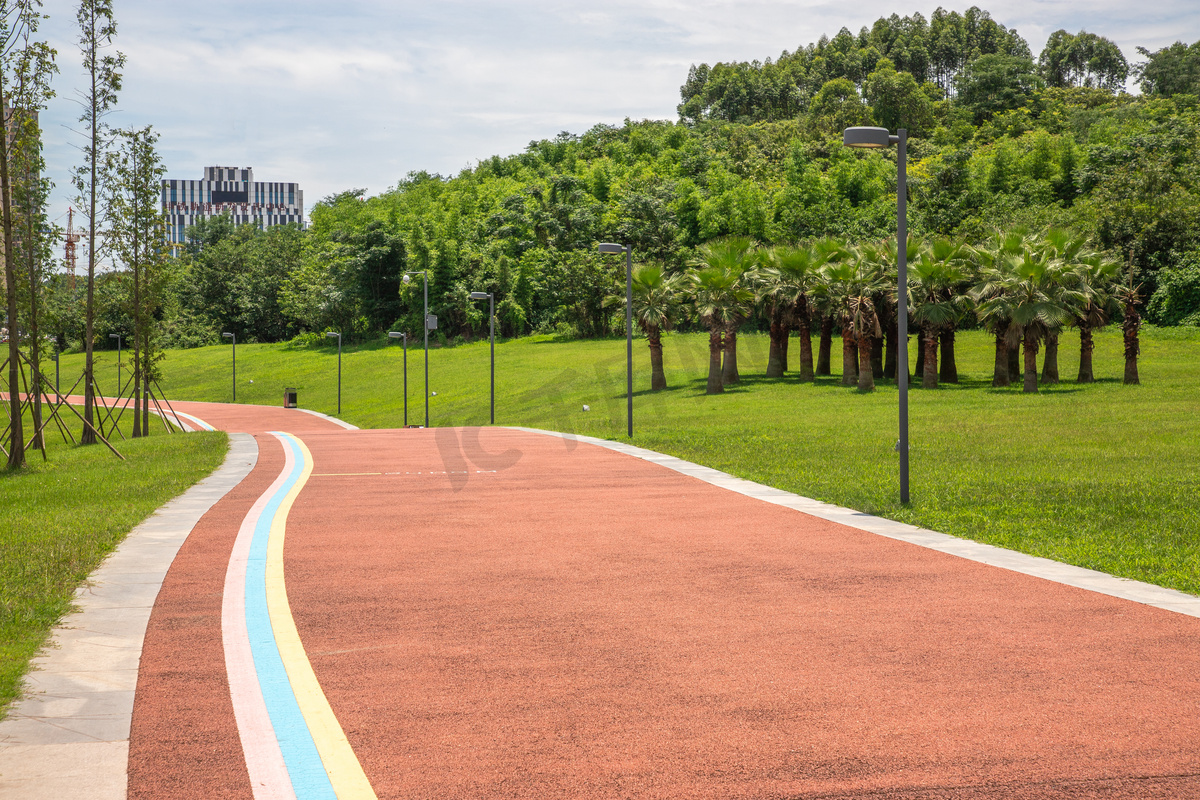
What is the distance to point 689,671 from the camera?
5949 mm

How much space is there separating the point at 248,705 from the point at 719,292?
4574cm

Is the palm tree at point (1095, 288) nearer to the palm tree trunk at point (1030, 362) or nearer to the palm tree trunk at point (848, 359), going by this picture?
the palm tree trunk at point (1030, 362)

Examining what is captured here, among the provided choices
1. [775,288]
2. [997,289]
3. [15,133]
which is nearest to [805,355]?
[775,288]

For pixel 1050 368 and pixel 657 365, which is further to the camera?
pixel 657 365

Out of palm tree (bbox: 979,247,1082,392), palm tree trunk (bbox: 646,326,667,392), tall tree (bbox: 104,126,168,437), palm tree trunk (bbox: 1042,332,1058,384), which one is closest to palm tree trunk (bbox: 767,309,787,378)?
palm tree trunk (bbox: 646,326,667,392)

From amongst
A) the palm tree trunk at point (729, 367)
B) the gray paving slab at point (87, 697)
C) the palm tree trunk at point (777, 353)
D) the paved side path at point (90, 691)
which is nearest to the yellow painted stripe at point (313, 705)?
the paved side path at point (90, 691)

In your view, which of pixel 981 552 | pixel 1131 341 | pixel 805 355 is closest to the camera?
pixel 981 552

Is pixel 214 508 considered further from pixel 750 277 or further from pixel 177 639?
pixel 750 277

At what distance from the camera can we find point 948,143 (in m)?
114

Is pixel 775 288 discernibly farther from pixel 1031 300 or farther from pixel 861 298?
pixel 1031 300

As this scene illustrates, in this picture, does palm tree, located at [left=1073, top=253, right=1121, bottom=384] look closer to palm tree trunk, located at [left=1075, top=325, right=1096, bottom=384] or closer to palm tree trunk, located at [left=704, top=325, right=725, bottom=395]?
palm tree trunk, located at [left=1075, top=325, right=1096, bottom=384]

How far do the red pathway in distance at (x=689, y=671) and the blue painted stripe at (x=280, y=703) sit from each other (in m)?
0.22

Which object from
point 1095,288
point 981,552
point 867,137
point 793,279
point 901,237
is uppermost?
point 793,279

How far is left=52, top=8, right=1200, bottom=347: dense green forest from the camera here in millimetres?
80125
